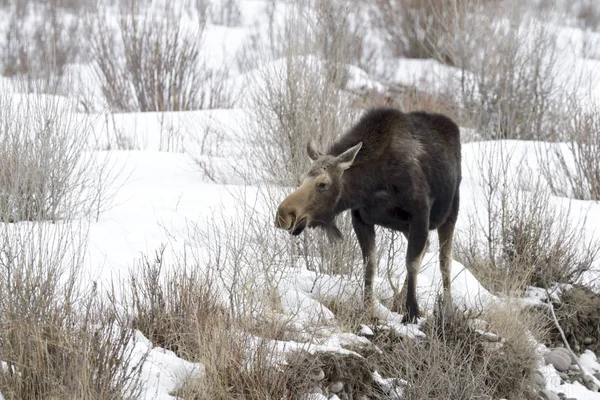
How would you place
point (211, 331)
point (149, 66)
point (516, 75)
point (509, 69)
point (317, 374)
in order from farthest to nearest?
point (516, 75) → point (509, 69) → point (149, 66) → point (317, 374) → point (211, 331)

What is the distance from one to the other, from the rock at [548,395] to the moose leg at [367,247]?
5.89ft

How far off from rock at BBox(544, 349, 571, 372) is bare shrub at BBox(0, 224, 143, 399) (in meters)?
4.15

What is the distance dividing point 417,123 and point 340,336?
1.89 metres

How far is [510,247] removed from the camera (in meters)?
9.05

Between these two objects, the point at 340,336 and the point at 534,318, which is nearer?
the point at 340,336

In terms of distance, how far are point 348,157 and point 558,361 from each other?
3123 millimetres

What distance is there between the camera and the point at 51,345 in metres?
5.02

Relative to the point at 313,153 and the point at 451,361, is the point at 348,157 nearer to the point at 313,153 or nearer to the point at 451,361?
the point at 313,153

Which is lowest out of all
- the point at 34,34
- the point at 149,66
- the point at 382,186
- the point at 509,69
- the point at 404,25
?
the point at 34,34

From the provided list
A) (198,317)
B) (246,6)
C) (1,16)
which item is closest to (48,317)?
(198,317)

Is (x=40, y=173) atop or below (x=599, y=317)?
atop

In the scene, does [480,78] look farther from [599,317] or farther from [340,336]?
[340,336]

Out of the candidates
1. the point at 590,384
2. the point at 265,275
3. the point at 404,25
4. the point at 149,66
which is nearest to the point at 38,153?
the point at 265,275

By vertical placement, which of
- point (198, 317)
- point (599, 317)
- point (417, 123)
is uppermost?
point (417, 123)
